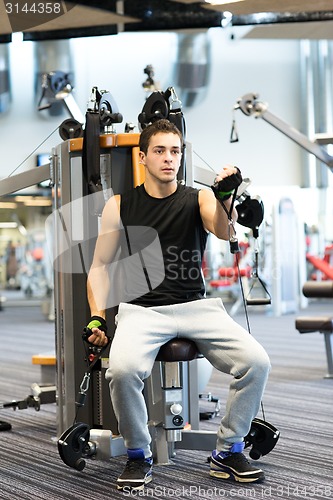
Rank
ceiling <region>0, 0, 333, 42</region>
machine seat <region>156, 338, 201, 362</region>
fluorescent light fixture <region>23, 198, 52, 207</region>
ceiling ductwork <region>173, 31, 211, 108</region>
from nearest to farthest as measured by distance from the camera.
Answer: machine seat <region>156, 338, 201, 362</region>, ceiling <region>0, 0, 333, 42</region>, ceiling ductwork <region>173, 31, 211, 108</region>, fluorescent light fixture <region>23, 198, 52, 207</region>

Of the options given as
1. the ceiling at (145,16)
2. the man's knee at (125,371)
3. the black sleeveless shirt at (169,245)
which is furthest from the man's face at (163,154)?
the ceiling at (145,16)

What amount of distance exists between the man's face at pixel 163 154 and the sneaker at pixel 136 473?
983 millimetres

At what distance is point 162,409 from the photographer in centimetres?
282

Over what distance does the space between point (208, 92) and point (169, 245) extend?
886 cm

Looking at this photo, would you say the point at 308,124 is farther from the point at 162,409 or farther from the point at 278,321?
the point at 162,409

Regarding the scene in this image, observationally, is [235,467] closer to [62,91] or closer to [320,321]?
[320,321]

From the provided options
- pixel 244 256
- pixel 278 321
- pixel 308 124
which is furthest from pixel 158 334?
pixel 308 124

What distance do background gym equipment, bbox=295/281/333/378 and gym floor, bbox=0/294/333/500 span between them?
0.70 ft

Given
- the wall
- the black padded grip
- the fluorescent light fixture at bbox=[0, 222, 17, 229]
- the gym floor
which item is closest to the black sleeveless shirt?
the gym floor

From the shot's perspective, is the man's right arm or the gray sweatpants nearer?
the gray sweatpants

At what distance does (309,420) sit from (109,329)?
119 cm

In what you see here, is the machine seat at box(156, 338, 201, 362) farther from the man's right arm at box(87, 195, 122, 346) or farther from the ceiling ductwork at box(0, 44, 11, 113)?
the ceiling ductwork at box(0, 44, 11, 113)

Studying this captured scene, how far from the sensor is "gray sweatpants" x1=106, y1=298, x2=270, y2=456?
2578mm

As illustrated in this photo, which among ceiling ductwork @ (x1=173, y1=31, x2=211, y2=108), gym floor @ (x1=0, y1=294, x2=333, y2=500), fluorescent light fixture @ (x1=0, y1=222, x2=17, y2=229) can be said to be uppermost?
ceiling ductwork @ (x1=173, y1=31, x2=211, y2=108)
